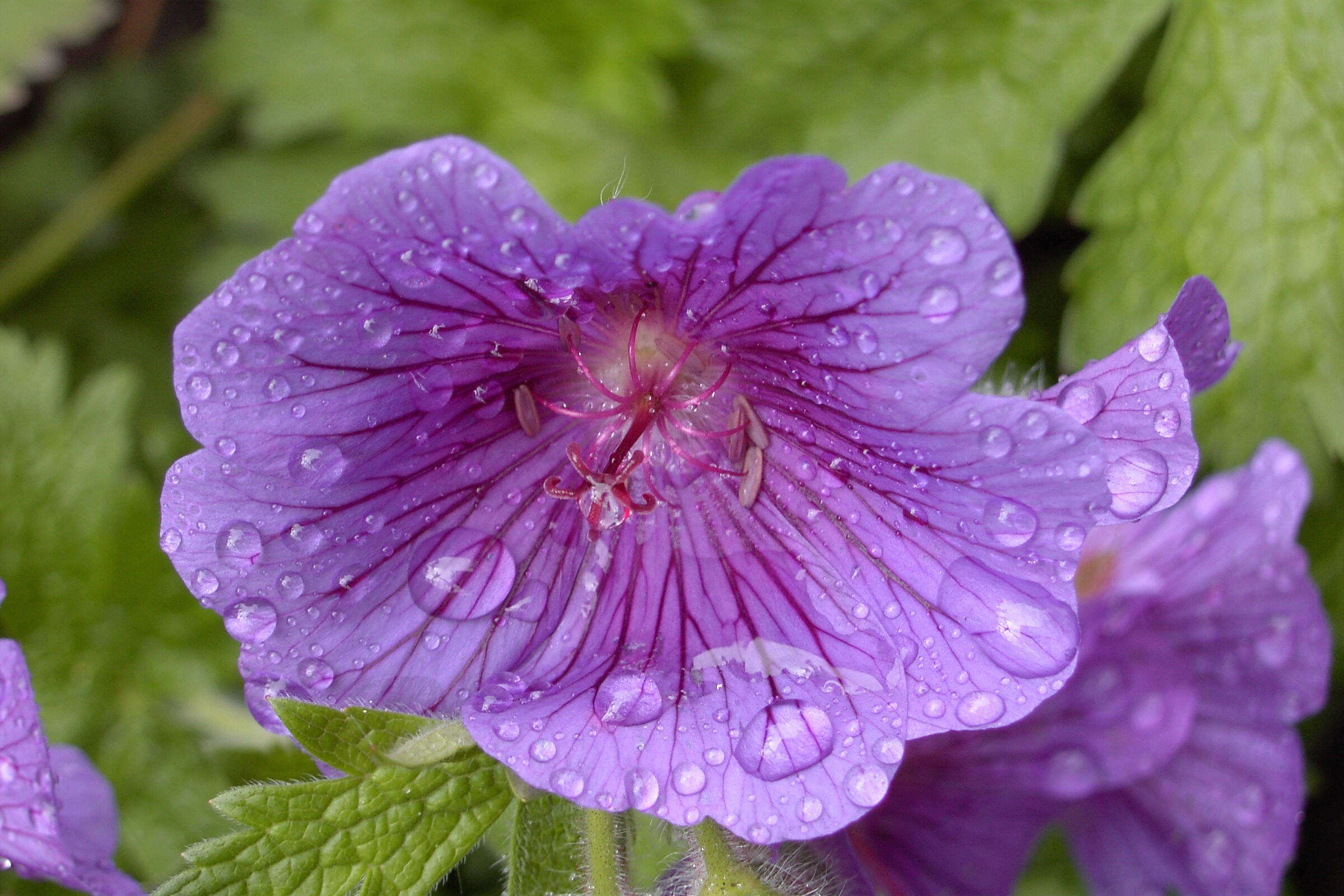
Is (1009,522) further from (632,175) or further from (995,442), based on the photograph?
(632,175)

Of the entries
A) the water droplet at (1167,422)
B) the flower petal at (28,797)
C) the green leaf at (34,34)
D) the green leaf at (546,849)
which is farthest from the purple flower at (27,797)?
the green leaf at (34,34)

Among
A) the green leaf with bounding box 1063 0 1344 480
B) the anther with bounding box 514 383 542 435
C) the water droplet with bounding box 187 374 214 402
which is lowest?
the green leaf with bounding box 1063 0 1344 480

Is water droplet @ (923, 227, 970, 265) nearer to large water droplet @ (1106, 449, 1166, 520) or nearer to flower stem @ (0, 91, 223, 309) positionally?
large water droplet @ (1106, 449, 1166, 520)

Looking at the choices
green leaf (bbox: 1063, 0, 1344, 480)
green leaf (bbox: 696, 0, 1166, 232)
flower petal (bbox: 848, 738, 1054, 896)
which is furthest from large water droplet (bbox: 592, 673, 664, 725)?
green leaf (bbox: 696, 0, 1166, 232)

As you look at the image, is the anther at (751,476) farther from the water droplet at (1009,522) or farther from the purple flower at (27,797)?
the purple flower at (27,797)

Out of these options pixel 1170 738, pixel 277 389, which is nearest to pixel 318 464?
pixel 277 389

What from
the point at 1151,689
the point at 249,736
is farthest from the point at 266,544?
the point at 1151,689

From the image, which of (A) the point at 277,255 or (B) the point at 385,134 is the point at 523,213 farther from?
(B) the point at 385,134
